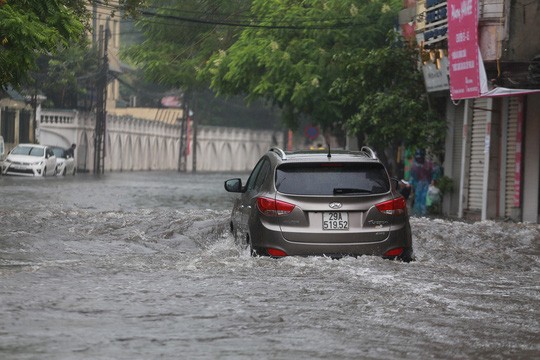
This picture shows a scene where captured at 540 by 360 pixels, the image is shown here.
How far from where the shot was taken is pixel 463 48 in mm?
27875

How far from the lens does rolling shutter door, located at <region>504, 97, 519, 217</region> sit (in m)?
28.6

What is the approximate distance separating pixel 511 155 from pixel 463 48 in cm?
269

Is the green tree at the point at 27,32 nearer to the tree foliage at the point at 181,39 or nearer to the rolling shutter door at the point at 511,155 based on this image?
the rolling shutter door at the point at 511,155

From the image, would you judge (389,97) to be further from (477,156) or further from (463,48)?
(463,48)

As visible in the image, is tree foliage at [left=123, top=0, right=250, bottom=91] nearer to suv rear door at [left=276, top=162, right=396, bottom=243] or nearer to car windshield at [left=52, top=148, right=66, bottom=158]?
car windshield at [left=52, top=148, right=66, bottom=158]

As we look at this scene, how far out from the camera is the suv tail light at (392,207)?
13.4 m

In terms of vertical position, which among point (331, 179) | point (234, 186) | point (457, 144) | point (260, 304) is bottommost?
point (260, 304)

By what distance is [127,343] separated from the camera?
340 inches

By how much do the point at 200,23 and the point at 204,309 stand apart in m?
37.1

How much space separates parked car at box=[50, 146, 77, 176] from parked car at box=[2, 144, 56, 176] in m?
2.88

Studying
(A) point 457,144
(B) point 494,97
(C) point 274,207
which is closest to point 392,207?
(C) point 274,207

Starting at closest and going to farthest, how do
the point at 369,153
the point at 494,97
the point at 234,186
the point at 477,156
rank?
the point at 369,153
the point at 234,186
the point at 494,97
the point at 477,156

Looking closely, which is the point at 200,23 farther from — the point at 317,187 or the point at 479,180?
the point at 317,187

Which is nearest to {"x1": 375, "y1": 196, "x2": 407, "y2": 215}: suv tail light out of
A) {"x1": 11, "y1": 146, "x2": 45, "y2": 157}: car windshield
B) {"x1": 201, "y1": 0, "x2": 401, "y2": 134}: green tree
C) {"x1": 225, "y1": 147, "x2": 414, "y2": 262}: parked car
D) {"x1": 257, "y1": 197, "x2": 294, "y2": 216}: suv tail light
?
{"x1": 225, "y1": 147, "x2": 414, "y2": 262}: parked car
